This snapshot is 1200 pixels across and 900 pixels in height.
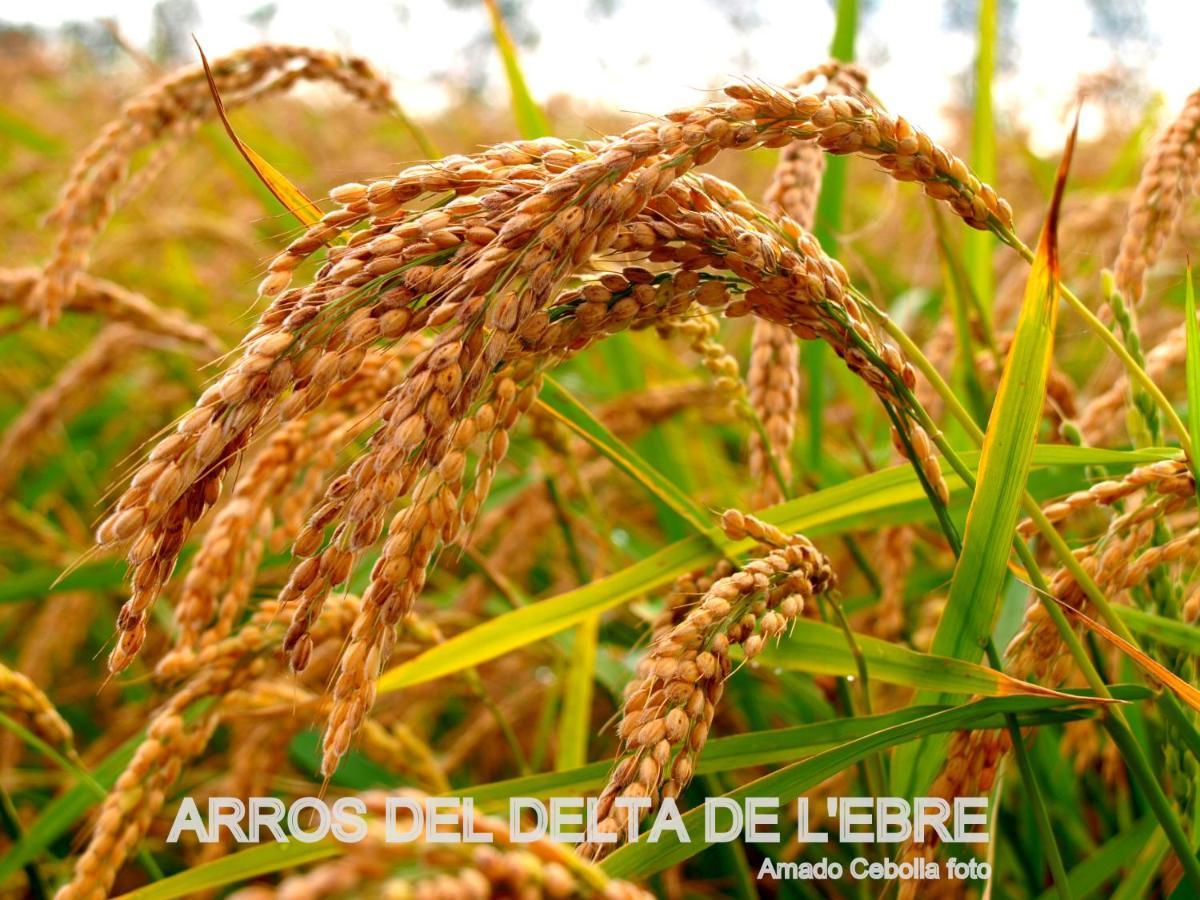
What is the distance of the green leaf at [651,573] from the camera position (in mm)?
1279

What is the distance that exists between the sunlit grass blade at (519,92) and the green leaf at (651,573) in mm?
1107

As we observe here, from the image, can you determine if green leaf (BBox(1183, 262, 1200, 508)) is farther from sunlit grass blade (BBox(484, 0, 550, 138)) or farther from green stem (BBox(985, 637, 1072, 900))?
sunlit grass blade (BBox(484, 0, 550, 138))

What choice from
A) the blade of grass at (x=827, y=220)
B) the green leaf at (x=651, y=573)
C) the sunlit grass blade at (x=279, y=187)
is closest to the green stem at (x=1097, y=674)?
the green leaf at (x=651, y=573)

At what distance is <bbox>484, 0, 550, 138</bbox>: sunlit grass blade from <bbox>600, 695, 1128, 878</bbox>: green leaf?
1.47m

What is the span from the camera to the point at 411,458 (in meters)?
0.75

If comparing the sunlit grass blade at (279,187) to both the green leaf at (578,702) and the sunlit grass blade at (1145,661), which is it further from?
the sunlit grass blade at (1145,661)

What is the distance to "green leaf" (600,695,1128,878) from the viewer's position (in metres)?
0.92

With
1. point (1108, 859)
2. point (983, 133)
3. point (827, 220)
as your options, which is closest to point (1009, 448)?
point (1108, 859)

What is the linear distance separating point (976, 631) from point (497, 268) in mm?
637

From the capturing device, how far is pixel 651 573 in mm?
1290

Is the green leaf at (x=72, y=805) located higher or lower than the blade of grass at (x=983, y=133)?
lower

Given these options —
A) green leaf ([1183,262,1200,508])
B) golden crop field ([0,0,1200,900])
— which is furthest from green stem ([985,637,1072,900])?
green leaf ([1183,262,1200,508])

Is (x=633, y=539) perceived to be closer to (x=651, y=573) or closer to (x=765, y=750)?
(x=651, y=573)

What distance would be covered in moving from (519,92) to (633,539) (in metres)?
1.13
